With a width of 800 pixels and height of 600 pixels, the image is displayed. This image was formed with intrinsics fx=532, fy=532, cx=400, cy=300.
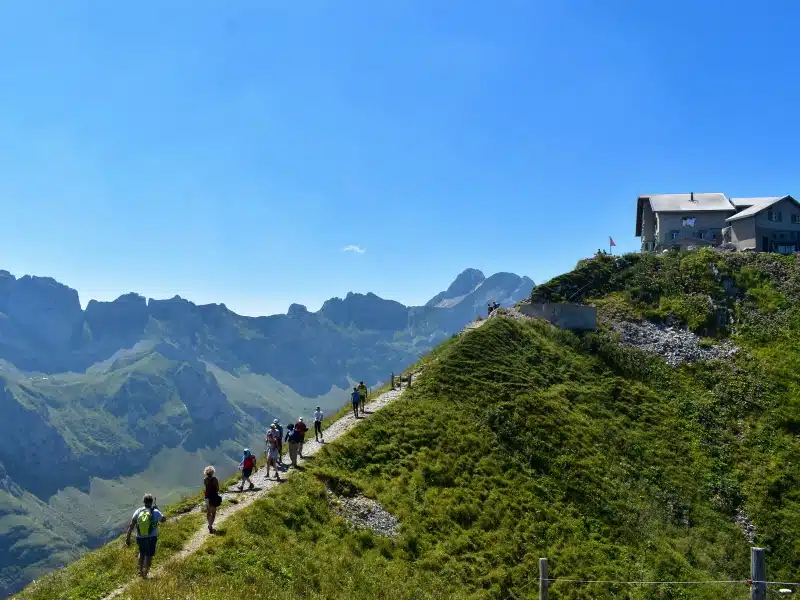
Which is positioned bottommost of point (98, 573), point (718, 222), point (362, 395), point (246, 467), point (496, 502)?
point (496, 502)

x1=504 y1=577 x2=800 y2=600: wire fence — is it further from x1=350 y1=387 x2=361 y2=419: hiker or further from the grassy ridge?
x1=350 y1=387 x2=361 y2=419: hiker

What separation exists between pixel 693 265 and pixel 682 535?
152 ft

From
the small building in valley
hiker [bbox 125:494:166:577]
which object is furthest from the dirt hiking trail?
the small building in valley

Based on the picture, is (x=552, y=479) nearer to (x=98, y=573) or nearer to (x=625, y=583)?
(x=625, y=583)

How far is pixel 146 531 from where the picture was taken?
19.0m

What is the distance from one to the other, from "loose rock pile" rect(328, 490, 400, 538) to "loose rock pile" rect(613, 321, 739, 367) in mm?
39374

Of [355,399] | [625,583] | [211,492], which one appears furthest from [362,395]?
[625,583]

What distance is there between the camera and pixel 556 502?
3438 cm

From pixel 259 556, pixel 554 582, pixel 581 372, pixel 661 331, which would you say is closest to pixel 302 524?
pixel 259 556

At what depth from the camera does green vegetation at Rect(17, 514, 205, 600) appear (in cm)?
1916

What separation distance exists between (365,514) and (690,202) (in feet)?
274

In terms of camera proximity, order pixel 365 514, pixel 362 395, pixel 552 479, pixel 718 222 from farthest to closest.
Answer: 1. pixel 718 222
2. pixel 362 395
3. pixel 552 479
4. pixel 365 514

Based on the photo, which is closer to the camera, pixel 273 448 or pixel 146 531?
pixel 146 531

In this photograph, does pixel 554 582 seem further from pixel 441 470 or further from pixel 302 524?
pixel 302 524
